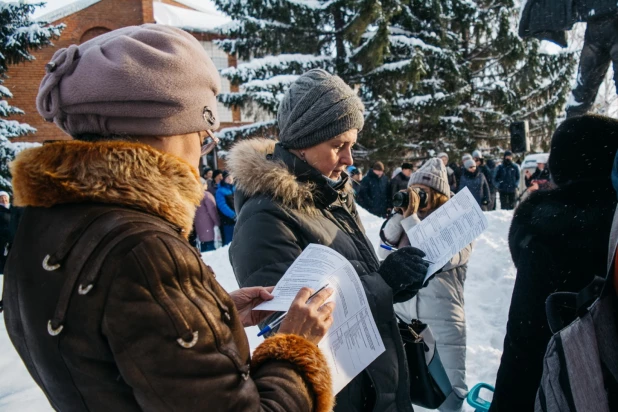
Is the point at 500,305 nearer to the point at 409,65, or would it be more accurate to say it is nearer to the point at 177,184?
the point at 177,184

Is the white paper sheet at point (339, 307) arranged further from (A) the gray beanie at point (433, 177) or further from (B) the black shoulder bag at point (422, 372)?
(A) the gray beanie at point (433, 177)

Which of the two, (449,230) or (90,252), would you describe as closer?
(90,252)

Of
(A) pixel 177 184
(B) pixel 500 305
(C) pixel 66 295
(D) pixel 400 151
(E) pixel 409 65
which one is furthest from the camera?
(D) pixel 400 151

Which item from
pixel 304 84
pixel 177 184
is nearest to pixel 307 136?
pixel 304 84

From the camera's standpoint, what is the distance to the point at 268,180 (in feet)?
6.03

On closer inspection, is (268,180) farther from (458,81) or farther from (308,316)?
(458,81)

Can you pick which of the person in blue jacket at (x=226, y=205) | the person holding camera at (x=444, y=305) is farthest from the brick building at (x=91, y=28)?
the person holding camera at (x=444, y=305)

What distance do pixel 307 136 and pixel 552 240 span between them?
1.03 metres

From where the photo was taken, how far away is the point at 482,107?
18375 mm

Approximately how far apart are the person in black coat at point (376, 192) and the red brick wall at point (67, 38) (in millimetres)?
13424

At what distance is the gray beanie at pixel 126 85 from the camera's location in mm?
1028

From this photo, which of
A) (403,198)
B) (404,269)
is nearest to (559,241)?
(404,269)

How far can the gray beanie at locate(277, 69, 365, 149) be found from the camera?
1.95 meters

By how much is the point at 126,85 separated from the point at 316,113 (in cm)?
102
